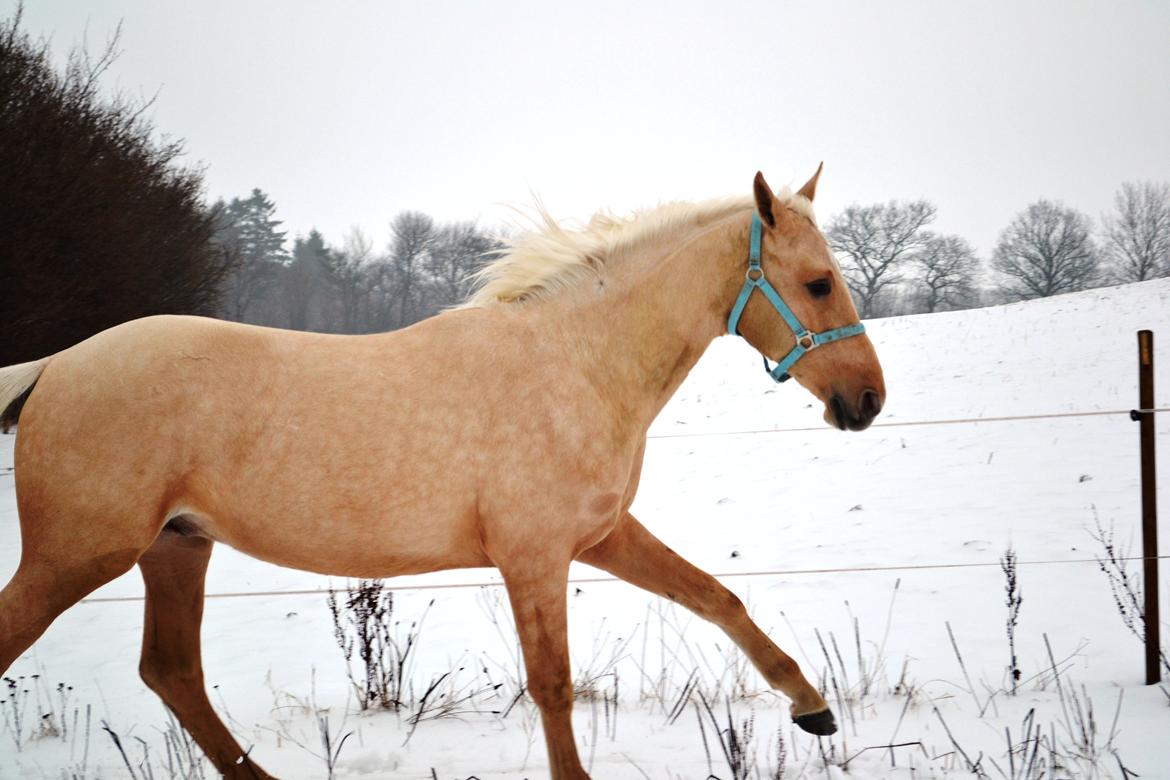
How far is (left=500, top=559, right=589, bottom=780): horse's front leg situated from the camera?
2502mm

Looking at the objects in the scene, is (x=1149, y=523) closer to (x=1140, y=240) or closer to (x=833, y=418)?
(x=833, y=418)

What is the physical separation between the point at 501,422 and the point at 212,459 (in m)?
0.92

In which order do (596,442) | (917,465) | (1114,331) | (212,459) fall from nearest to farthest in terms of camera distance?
(212,459) < (596,442) < (917,465) < (1114,331)

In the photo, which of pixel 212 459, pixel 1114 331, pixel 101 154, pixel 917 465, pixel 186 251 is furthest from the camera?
pixel 1114 331

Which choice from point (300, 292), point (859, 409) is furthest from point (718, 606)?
point (300, 292)

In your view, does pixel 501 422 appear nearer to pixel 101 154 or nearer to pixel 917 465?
pixel 917 465

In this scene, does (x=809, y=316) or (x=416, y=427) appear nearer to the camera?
(x=416, y=427)

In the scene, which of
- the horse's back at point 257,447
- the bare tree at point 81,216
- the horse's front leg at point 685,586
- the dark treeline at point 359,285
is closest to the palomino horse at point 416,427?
the horse's back at point 257,447

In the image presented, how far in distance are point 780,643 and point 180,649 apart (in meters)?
3.19

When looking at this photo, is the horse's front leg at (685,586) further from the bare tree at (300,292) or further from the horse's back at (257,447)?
the bare tree at (300,292)

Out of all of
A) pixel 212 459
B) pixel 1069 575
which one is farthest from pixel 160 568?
pixel 1069 575

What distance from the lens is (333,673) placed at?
4.59 metres

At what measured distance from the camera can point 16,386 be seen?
259cm

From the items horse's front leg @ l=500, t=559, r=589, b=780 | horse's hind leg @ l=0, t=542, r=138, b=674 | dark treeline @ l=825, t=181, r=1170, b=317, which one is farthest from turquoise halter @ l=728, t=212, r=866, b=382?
dark treeline @ l=825, t=181, r=1170, b=317
